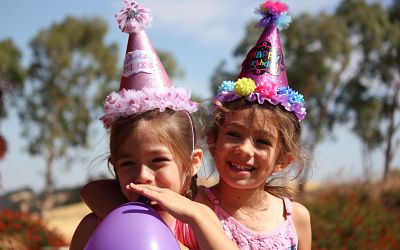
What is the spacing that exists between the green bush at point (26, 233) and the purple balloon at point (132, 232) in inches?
241

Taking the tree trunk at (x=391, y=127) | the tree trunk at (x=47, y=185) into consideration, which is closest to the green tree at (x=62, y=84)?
the tree trunk at (x=47, y=185)

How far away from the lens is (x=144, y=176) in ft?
8.15

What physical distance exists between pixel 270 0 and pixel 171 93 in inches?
52.2

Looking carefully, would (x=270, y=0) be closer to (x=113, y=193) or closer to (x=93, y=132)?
(x=113, y=193)

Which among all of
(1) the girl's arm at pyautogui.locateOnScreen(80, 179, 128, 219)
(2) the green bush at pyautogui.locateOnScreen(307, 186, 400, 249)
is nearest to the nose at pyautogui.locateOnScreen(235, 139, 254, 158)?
(1) the girl's arm at pyautogui.locateOnScreen(80, 179, 128, 219)

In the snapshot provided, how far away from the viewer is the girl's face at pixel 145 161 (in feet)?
8.23

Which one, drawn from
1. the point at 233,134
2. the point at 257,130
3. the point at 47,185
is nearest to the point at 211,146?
the point at 233,134

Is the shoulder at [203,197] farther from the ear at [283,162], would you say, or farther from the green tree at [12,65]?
the green tree at [12,65]

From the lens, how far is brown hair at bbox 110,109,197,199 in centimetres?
256

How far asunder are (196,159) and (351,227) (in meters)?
6.64

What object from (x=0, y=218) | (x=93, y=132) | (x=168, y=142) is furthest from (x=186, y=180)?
(x=93, y=132)

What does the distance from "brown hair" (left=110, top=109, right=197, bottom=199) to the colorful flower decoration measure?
3.87 ft

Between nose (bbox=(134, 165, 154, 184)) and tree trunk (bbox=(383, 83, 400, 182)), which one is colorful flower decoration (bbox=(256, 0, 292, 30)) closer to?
nose (bbox=(134, 165, 154, 184))

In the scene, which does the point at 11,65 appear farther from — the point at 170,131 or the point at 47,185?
the point at 170,131
